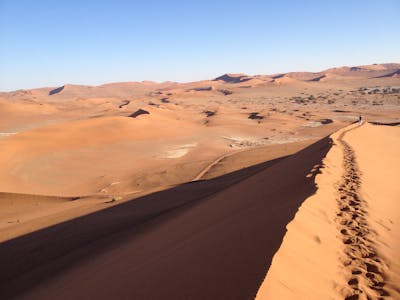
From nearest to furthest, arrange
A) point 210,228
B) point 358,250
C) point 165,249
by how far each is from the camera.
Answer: point 358,250 → point 165,249 → point 210,228

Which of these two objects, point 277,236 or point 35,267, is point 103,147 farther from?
point 277,236

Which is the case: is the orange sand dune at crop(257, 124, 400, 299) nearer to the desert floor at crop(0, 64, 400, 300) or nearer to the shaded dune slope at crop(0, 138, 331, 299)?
the desert floor at crop(0, 64, 400, 300)

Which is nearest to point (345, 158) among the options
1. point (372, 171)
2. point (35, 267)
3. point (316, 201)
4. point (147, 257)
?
point (372, 171)

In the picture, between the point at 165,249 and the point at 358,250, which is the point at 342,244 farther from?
the point at 165,249

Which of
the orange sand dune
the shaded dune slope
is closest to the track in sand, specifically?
the orange sand dune

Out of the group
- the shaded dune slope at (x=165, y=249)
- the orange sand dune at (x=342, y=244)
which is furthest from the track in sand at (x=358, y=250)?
the shaded dune slope at (x=165, y=249)

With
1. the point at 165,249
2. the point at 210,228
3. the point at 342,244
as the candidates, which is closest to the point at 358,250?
the point at 342,244

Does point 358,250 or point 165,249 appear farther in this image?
point 165,249

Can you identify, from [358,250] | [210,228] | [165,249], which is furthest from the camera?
[210,228]
